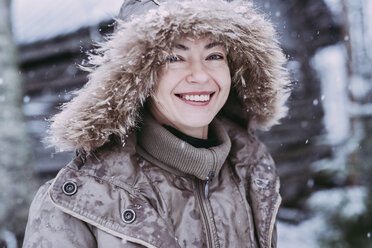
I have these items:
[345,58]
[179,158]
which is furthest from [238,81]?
[345,58]

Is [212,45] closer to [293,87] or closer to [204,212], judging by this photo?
[204,212]

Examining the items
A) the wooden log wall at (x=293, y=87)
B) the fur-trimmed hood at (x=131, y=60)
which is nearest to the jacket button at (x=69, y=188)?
the fur-trimmed hood at (x=131, y=60)

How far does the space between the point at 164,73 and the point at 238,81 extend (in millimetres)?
570

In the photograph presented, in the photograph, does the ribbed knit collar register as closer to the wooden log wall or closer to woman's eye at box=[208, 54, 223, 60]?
woman's eye at box=[208, 54, 223, 60]

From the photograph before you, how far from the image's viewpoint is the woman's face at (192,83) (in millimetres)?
1570

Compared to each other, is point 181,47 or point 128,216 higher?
point 181,47

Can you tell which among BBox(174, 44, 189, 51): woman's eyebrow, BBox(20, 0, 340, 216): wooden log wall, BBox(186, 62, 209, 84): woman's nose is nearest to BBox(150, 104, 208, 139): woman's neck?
BBox(186, 62, 209, 84): woman's nose

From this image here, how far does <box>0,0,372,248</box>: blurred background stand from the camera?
379cm

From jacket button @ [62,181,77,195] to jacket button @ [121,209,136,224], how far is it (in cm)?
23

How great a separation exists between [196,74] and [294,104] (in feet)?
13.2

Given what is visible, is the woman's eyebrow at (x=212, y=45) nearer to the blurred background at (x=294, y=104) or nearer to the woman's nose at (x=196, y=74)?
the woman's nose at (x=196, y=74)

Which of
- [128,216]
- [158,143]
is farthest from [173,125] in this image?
[128,216]

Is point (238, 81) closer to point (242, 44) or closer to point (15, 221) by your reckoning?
point (242, 44)

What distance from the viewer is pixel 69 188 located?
1.34 meters
